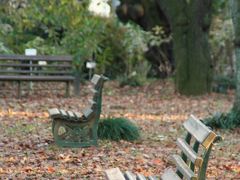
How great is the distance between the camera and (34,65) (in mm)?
17641

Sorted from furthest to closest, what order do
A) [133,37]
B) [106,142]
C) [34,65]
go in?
[133,37]
[34,65]
[106,142]

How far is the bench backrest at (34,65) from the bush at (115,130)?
7.12m

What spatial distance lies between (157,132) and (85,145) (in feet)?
7.56

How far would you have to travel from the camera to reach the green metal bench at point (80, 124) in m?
9.61

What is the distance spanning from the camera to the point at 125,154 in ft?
30.2

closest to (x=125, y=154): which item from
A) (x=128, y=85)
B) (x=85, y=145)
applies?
(x=85, y=145)

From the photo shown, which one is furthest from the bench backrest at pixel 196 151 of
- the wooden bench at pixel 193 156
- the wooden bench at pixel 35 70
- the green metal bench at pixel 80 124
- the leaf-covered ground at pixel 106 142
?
the wooden bench at pixel 35 70

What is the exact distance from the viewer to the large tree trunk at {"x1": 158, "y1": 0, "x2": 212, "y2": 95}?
1859 centimetres

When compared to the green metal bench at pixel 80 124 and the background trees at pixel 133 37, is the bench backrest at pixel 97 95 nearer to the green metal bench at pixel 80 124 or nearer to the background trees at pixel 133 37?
the green metal bench at pixel 80 124

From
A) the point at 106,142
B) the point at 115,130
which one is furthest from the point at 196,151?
the point at 115,130

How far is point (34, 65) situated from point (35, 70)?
0.32 m

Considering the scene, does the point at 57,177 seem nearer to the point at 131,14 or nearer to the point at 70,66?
the point at 70,66

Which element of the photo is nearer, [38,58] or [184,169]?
[184,169]

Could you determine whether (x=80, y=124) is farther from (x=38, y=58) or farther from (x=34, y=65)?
(x=38, y=58)
